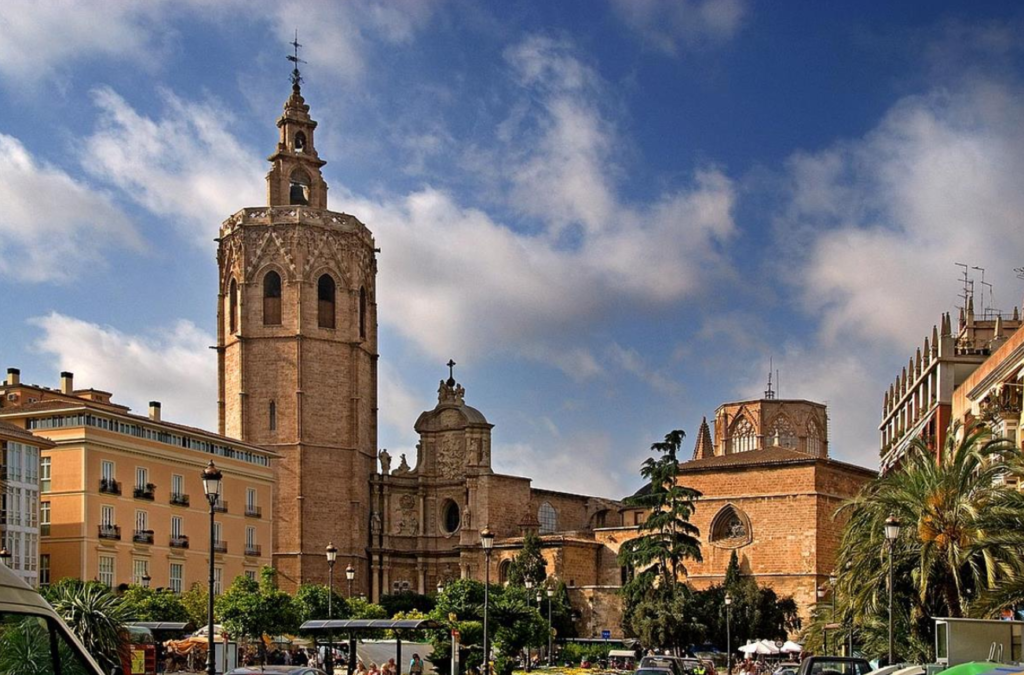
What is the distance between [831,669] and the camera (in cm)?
2356

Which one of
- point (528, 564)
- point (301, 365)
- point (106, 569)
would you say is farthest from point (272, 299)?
point (106, 569)

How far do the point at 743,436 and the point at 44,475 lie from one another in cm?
6169

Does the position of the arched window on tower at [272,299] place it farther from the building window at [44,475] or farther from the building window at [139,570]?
the building window at [44,475]

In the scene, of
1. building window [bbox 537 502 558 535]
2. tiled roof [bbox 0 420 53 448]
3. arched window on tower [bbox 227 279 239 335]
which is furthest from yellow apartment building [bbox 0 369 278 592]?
Answer: building window [bbox 537 502 558 535]

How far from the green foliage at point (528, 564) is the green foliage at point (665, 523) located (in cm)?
1226

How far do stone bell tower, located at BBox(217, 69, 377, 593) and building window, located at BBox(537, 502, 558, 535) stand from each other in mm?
11309

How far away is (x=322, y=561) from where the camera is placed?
257 ft

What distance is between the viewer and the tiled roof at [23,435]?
4844cm

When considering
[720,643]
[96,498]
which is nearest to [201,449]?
[96,498]

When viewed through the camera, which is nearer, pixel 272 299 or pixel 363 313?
pixel 272 299

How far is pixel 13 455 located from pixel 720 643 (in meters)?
30.7

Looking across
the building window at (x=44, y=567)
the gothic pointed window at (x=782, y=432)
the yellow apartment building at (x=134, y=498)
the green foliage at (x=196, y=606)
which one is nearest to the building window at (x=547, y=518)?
the gothic pointed window at (x=782, y=432)

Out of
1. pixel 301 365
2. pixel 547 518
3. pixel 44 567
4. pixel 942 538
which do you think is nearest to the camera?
pixel 942 538

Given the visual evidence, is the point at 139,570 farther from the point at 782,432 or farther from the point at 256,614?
the point at 782,432
